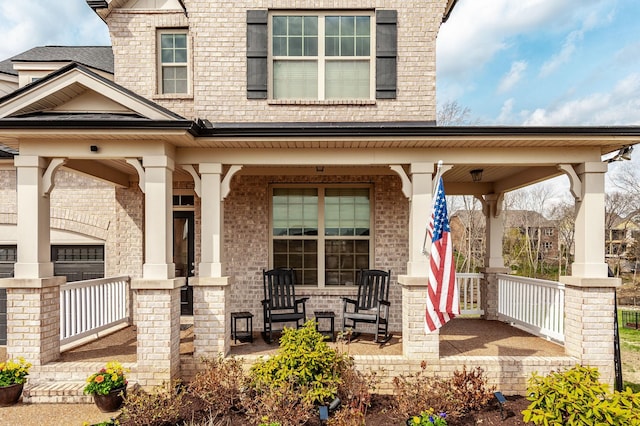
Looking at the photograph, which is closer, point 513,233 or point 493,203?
point 493,203

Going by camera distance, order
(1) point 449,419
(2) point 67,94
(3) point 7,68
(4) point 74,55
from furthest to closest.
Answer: (4) point 74,55 → (3) point 7,68 → (2) point 67,94 → (1) point 449,419

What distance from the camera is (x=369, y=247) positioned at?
740 centimetres

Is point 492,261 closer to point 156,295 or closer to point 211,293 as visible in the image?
point 211,293

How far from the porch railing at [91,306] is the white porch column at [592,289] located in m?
7.20

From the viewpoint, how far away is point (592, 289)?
5.41 metres

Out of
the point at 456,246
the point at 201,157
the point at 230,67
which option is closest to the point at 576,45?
the point at 456,246

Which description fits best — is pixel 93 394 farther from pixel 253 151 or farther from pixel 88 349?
pixel 253 151

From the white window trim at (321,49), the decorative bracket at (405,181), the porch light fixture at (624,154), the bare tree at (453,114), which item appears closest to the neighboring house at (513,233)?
the bare tree at (453,114)

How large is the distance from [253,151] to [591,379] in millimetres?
4707

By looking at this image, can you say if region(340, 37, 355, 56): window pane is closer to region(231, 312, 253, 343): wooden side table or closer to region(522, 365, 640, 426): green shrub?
region(231, 312, 253, 343): wooden side table

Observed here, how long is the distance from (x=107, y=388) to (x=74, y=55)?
24.6 feet

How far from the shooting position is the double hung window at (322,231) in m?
7.41

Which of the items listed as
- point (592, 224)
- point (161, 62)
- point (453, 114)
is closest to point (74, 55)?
point (161, 62)

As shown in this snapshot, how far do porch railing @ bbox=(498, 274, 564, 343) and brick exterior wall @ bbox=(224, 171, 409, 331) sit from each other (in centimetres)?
218
